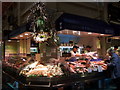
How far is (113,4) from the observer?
9.63 metres

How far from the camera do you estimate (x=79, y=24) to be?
Answer: 18.0 feet

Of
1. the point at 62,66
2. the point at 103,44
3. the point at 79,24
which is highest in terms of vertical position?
the point at 79,24

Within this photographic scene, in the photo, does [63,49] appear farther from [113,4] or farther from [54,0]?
[113,4]

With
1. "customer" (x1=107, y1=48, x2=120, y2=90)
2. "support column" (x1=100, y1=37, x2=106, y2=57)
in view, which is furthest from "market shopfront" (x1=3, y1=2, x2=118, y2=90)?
"support column" (x1=100, y1=37, x2=106, y2=57)

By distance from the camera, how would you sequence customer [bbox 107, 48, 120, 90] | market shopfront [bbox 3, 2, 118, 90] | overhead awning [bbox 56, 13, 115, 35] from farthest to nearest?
overhead awning [bbox 56, 13, 115, 35]
customer [bbox 107, 48, 120, 90]
market shopfront [bbox 3, 2, 118, 90]

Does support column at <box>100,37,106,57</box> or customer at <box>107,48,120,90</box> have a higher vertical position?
support column at <box>100,37,106,57</box>

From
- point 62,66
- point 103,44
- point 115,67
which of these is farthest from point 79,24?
point 103,44

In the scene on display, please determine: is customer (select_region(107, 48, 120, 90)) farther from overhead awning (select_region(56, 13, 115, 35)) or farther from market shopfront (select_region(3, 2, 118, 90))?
overhead awning (select_region(56, 13, 115, 35))

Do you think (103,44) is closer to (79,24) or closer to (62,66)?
(79,24)

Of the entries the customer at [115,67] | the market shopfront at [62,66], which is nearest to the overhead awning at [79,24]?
the market shopfront at [62,66]

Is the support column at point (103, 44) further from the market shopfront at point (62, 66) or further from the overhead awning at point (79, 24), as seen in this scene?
the overhead awning at point (79, 24)

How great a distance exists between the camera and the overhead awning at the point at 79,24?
5023 millimetres

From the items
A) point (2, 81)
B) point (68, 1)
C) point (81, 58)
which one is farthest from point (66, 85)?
point (68, 1)

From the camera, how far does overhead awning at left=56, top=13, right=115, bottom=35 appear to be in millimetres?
5023
